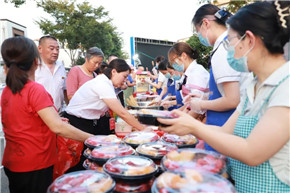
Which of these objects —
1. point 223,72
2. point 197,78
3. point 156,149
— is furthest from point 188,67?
point 156,149

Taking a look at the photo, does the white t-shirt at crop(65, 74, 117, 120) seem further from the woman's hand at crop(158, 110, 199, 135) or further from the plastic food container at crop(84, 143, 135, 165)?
the woman's hand at crop(158, 110, 199, 135)

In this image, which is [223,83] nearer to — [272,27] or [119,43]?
[272,27]

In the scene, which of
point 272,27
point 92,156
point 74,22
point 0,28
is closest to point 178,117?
point 272,27

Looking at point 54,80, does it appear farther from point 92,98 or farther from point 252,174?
point 252,174

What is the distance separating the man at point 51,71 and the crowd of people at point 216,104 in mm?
805

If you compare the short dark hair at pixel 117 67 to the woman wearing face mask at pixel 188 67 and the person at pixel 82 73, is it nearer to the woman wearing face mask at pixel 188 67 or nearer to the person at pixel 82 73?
the woman wearing face mask at pixel 188 67

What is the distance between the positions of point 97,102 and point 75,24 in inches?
939

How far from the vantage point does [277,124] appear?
891 mm

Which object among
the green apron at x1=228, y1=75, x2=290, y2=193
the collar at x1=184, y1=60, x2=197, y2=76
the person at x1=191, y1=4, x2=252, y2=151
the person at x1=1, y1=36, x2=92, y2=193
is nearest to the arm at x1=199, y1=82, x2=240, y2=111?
the person at x1=191, y1=4, x2=252, y2=151

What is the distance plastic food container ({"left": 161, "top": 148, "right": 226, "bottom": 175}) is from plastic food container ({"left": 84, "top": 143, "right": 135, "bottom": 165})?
1.39 ft

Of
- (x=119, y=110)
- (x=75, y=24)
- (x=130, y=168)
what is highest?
(x=75, y=24)

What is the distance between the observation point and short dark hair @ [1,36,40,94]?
5.17 ft

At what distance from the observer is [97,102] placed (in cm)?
273

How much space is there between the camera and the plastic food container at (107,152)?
154cm
